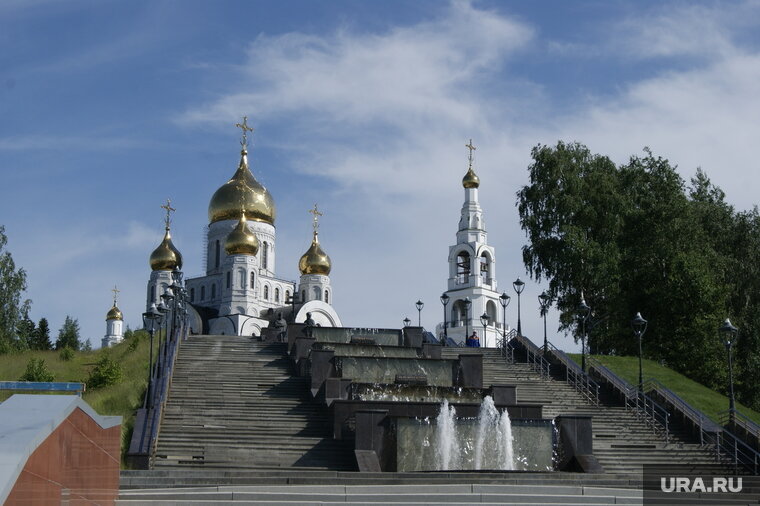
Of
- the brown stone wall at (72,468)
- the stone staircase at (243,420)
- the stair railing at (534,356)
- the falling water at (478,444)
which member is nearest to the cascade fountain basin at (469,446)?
the falling water at (478,444)

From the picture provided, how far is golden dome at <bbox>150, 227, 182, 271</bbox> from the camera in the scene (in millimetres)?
79188

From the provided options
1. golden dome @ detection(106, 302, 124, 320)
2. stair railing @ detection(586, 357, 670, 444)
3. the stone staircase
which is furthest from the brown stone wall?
golden dome @ detection(106, 302, 124, 320)

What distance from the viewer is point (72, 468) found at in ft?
27.6

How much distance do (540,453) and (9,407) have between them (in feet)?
47.1

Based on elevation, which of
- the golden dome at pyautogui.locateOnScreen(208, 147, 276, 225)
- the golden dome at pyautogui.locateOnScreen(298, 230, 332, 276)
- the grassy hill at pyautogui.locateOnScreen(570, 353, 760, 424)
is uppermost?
the golden dome at pyautogui.locateOnScreen(208, 147, 276, 225)

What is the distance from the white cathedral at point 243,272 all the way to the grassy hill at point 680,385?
38.7 metres

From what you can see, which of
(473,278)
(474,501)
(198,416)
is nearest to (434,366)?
(198,416)

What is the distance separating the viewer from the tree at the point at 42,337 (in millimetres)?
65762

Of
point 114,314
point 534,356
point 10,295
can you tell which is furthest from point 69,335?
point 534,356

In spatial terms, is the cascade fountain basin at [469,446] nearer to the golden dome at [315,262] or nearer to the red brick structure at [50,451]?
the red brick structure at [50,451]

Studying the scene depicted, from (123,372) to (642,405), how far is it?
A: 15474 mm

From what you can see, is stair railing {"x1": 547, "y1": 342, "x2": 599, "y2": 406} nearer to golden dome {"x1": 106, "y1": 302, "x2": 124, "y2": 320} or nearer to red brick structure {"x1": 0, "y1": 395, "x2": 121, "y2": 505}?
red brick structure {"x1": 0, "y1": 395, "x2": 121, "y2": 505}

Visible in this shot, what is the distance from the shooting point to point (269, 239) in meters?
78.4

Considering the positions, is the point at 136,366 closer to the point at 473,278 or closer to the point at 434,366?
the point at 434,366
